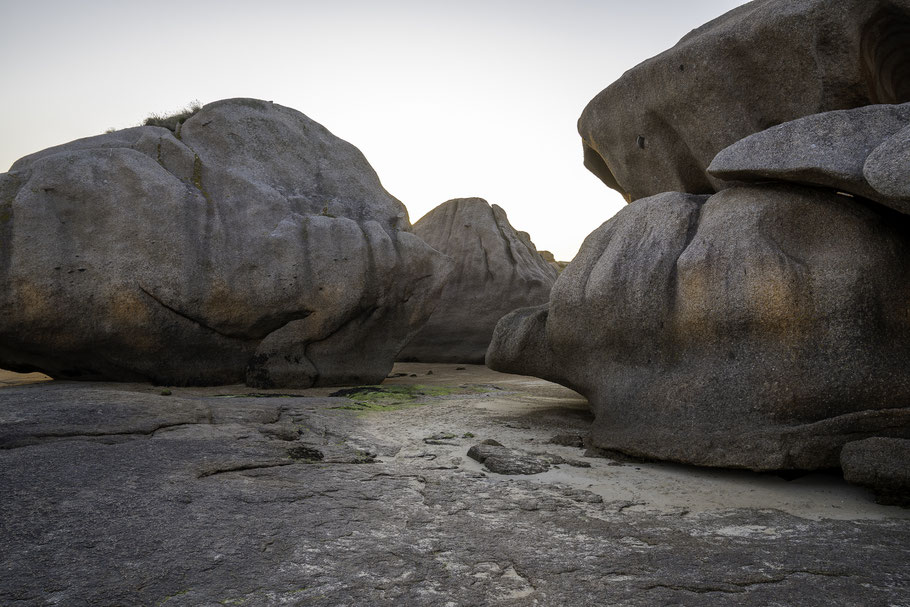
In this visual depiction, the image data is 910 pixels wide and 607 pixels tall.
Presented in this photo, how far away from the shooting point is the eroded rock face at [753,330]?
12.2 ft

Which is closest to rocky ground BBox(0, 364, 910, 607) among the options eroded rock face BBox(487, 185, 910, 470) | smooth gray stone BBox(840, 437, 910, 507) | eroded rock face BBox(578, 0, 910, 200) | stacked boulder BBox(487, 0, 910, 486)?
smooth gray stone BBox(840, 437, 910, 507)

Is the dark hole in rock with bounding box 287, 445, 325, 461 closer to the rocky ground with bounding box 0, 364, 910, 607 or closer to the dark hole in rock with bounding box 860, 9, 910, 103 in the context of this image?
Answer: the rocky ground with bounding box 0, 364, 910, 607

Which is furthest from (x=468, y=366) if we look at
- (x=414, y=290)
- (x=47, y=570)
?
(x=47, y=570)

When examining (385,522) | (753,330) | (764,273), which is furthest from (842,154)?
(385,522)

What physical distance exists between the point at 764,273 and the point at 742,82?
197 cm

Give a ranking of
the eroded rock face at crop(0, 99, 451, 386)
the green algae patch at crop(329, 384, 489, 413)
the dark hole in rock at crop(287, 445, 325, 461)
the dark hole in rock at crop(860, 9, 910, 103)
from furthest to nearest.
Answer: the eroded rock face at crop(0, 99, 451, 386) → the green algae patch at crop(329, 384, 489, 413) → the dark hole in rock at crop(860, 9, 910, 103) → the dark hole in rock at crop(287, 445, 325, 461)

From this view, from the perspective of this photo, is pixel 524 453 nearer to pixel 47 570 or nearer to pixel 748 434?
pixel 748 434

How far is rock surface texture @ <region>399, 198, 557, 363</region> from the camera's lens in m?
12.4

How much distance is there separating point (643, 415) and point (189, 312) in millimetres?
4917

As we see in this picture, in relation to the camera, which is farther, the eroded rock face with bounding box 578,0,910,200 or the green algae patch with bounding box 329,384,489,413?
the green algae patch with bounding box 329,384,489,413

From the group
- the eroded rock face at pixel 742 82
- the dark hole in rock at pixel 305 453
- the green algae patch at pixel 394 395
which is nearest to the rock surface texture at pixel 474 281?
the green algae patch at pixel 394 395

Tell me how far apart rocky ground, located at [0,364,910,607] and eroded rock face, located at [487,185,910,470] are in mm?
239

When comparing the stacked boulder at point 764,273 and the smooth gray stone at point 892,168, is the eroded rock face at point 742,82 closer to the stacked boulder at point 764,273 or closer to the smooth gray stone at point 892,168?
Answer: the stacked boulder at point 764,273

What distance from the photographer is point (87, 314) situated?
685cm
